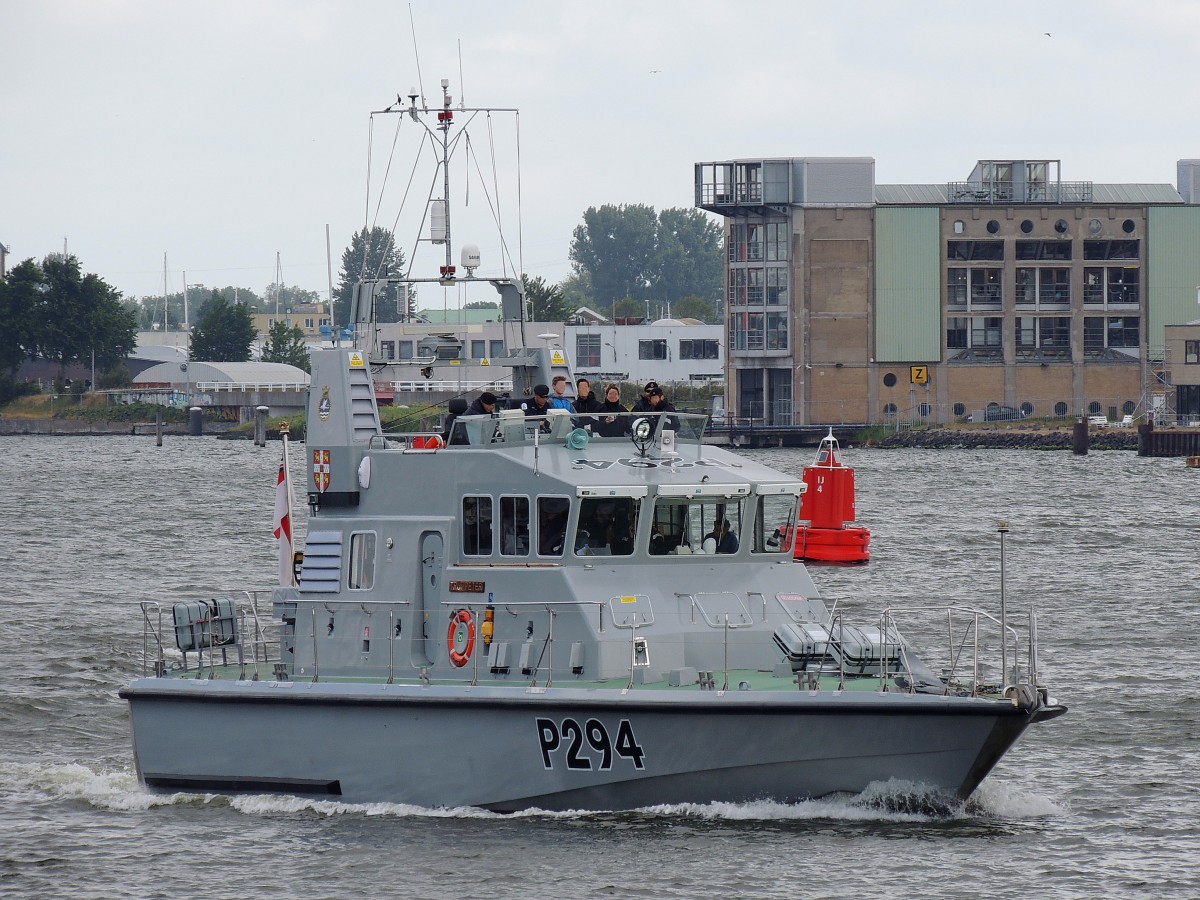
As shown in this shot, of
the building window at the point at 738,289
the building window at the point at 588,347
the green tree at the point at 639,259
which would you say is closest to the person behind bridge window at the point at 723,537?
the building window at the point at 738,289

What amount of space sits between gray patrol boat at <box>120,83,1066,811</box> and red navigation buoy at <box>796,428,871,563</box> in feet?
47.9

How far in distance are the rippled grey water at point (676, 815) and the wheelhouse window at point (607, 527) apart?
2367mm

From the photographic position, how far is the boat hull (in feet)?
46.6

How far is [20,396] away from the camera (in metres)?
122

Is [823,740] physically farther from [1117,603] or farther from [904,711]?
[1117,603]

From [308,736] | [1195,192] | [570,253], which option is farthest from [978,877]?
[570,253]

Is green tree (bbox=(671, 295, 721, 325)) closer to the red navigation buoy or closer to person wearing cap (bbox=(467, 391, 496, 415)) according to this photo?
the red navigation buoy

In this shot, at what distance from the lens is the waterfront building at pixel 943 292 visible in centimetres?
9281

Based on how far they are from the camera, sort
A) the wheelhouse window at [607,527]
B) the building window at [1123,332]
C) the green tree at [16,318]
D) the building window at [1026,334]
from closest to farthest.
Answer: the wheelhouse window at [607,527]
the building window at [1026,334]
the building window at [1123,332]
the green tree at [16,318]

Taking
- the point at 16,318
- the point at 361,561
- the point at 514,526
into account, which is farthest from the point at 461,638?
the point at 16,318

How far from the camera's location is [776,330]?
93.9 m

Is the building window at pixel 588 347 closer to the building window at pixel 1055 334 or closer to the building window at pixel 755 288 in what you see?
the building window at pixel 755 288

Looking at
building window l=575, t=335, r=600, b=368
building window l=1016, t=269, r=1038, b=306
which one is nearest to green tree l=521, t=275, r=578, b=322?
building window l=575, t=335, r=600, b=368

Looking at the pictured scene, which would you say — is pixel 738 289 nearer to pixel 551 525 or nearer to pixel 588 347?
pixel 588 347
